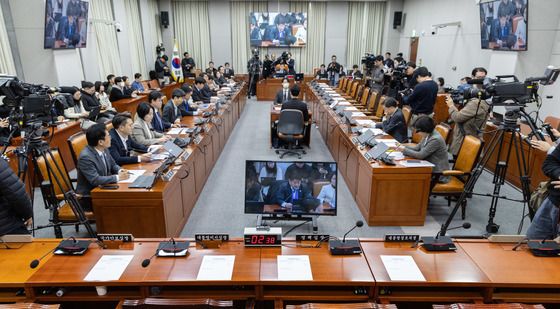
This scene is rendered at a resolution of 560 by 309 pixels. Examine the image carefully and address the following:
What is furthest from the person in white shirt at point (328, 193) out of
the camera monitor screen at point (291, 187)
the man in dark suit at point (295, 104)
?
the man in dark suit at point (295, 104)

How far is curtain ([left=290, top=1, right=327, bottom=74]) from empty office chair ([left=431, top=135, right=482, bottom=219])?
1080 centimetres

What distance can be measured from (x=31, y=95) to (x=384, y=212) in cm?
331

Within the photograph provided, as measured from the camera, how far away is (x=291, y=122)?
5.68 metres

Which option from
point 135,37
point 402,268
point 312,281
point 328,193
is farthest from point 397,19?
point 312,281

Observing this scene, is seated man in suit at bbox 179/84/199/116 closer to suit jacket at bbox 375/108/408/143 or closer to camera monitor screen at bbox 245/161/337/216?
suit jacket at bbox 375/108/408/143

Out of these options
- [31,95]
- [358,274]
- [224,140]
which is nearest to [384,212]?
[358,274]

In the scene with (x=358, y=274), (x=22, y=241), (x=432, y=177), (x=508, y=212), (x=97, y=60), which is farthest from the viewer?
(x=97, y=60)

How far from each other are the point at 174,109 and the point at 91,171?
2.56 metres

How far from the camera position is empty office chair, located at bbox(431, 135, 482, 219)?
359cm

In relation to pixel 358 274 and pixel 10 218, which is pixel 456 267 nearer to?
pixel 358 274

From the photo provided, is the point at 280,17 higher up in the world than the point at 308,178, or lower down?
higher up

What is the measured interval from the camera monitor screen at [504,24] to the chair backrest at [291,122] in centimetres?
399

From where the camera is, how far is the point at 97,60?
8.77 meters

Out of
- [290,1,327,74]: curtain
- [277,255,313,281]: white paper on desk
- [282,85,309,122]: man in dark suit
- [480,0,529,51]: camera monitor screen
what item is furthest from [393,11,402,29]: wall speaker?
[277,255,313,281]: white paper on desk
